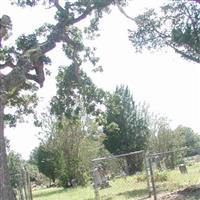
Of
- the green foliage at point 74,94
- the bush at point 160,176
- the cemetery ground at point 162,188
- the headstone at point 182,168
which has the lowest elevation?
the cemetery ground at point 162,188

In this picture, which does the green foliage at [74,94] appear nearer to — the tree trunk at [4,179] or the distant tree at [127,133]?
the tree trunk at [4,179]

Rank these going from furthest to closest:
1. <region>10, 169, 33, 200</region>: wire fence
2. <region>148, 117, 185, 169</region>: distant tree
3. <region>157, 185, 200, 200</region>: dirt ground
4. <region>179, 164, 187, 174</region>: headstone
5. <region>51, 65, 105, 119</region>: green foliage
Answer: <region>148, 117, 185, 169</region>: distant tree
<region>179, 164, 187, 174</region>: headstone
<region>51, 65, 105, 119</region>: green foliage
<region>10, 169, 33, 200</region>: wire fence
<region>157, 185, 200, 200</region>: dirt ground

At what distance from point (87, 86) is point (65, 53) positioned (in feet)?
5.41

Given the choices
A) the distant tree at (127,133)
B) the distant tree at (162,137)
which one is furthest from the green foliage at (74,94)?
the distant tree at (162,137)

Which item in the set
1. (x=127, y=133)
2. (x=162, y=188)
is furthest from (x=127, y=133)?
(x=162, y=188)

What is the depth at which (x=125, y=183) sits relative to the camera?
876 inches

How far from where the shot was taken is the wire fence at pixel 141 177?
19281mm

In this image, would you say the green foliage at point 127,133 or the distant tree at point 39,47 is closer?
the distant tree at point 39,47

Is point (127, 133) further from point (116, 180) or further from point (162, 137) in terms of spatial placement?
point (116, 180)

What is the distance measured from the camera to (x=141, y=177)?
2683 centimetres

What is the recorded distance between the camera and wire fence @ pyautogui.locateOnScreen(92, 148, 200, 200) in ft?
63.3

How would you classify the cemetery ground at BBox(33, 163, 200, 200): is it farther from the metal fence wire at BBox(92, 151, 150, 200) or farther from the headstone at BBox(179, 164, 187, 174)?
the headstone at BBox(179, 164, 187, 174)

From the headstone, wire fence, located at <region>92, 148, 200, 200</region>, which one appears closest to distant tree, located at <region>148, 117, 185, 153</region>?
wire fence, located at <region>92, 148, 200, 200</region>

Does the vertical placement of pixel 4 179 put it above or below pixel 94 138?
below
